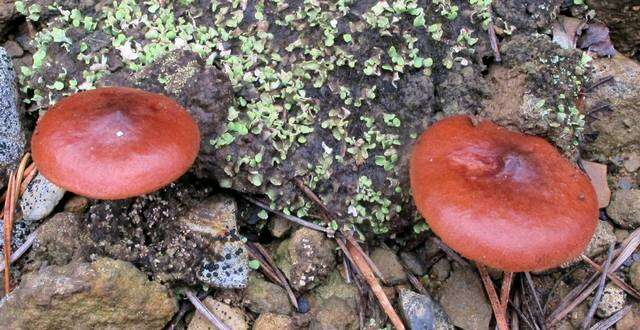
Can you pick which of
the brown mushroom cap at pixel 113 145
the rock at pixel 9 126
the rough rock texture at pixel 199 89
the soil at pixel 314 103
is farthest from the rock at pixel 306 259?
the rock at pixel 9 126

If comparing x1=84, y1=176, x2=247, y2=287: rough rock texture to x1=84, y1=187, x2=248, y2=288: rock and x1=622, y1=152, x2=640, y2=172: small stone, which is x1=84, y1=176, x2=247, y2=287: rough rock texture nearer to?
x1=84, y1=187, x2=248, y2=288: rock

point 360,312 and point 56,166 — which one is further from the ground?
point 56,166

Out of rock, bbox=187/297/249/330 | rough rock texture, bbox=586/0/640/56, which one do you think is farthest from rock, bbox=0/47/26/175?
rough rock texture, bbox=586/0/640/56

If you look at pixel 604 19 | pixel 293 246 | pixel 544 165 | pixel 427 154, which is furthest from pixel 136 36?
pixel 604 19

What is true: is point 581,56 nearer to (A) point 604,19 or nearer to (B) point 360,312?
(A) point 604,19

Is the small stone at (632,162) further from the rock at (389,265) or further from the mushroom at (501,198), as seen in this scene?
the rock at (389,265)
